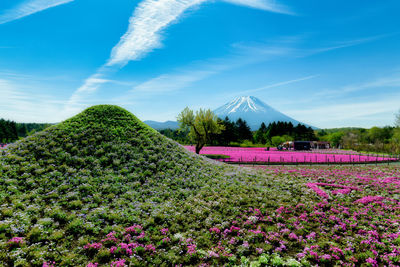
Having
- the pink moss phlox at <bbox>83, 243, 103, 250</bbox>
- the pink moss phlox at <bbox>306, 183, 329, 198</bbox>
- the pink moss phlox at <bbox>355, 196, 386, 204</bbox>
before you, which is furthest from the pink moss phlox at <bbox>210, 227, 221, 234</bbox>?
the pink moss phlox at <bbox>355, 196, 386, 204</bbox>

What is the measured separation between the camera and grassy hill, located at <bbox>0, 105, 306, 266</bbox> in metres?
8.56

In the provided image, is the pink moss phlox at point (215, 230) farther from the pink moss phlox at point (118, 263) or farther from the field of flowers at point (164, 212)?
the pink moss phlox at point (118, 263)

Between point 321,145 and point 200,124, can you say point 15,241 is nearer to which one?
point 200,124

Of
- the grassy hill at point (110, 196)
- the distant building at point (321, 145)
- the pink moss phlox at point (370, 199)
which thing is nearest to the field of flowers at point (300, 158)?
the grassy hill at point (110, 196)

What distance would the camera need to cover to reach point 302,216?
12.4 meters

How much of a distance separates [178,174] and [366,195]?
16682 millimetres

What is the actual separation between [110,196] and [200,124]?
111 feet

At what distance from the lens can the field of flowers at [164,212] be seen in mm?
→ 8523

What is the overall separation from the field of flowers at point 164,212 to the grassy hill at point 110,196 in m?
0.06

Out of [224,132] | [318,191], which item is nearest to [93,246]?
[318,191]

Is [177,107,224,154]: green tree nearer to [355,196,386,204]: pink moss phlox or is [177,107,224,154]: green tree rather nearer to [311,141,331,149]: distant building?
[355,196,386,204]: pink moss phlox

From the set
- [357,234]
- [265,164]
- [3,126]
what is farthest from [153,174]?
[3,126]

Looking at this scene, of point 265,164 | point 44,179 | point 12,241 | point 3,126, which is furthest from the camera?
point 3,126

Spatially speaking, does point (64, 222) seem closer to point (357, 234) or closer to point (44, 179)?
point (44, 179)
